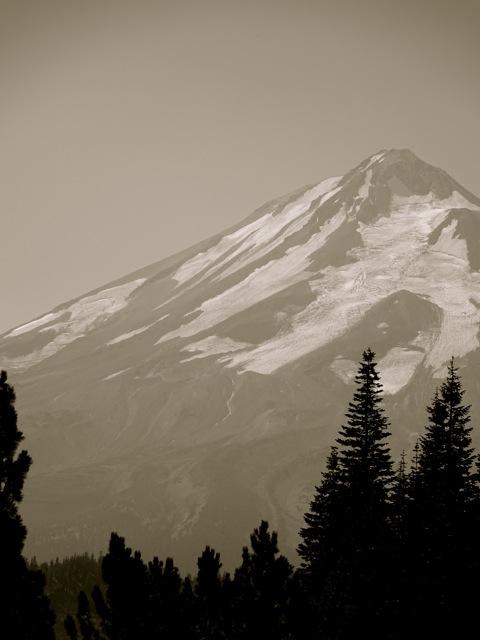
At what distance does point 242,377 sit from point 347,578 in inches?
4561

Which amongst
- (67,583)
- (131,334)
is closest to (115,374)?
(131,334)

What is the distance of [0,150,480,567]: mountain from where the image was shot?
350 ft

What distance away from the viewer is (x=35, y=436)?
136 meters

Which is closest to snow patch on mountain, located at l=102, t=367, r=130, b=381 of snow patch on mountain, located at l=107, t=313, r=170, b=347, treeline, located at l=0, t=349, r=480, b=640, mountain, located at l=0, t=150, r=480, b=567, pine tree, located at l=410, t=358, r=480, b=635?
mountain, located at l=0, t=150, r=480, b=567

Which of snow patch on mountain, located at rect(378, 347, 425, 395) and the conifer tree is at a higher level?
the conifer tree

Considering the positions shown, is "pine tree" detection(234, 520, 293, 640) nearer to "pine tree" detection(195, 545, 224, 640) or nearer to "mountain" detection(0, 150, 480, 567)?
"pine tree" detection(195, 545, 224, 640)

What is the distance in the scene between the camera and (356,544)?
94.2 ft

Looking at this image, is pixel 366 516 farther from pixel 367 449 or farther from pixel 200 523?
pixel 200 523

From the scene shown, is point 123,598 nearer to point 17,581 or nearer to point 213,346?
point 17,581

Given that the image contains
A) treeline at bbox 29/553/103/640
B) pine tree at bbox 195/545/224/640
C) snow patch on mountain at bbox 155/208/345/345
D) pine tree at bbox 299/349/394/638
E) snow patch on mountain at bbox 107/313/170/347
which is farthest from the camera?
snow patch on mountain at bbox 107/313/170/347

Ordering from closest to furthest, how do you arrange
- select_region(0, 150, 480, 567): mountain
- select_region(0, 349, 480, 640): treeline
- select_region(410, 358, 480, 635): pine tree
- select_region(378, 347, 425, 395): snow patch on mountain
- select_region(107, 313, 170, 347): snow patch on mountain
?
1. select_region(0, 349, 480, 640): treeline
2. select_region(410, 358, 480, 635): pine tree
3. select_region(0, 150, 480, 567): mountain
4. select_region(378, 347, 425, 395): snow patch on mountain
5. select_region(107, 313, 170, 347): snow patch on mountain

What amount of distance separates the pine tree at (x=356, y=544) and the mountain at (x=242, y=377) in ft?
190

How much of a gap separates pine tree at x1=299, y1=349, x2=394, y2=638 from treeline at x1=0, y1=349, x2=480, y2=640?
1.8 inches

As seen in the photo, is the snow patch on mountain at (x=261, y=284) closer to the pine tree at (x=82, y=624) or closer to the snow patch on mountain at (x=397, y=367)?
the snow patch on mountain at (x=397, y=367)
